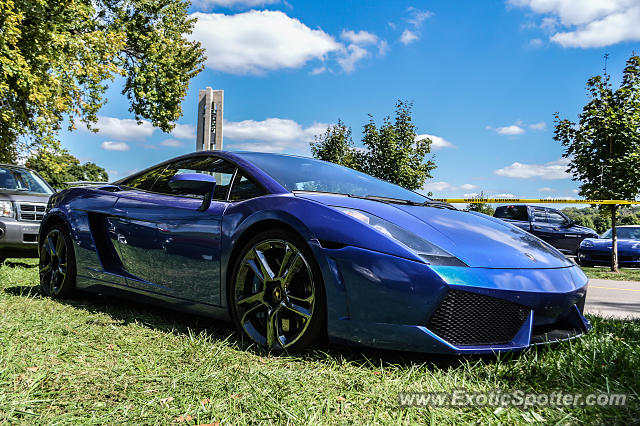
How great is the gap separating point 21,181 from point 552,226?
1419 cm

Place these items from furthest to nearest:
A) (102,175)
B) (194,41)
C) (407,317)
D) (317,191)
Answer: (102,175)
(194,41)
(317,191)
(407,317)

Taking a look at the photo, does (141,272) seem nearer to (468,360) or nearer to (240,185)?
(240,185)

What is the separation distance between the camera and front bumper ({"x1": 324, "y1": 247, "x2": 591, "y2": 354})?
2314 millimetres

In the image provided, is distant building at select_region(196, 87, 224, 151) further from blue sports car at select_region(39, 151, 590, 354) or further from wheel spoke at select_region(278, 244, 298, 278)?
wheel spoke at select_region(278, 244, 298, 278)

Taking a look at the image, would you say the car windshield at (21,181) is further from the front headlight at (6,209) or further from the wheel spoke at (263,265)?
the wheel spoke at (263,265)

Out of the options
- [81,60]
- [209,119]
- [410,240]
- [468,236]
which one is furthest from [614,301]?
[81,60]

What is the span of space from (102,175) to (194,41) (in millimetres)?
70829

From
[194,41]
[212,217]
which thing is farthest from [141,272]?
[194,41]

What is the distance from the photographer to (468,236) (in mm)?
2689

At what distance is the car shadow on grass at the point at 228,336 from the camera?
2.55 m

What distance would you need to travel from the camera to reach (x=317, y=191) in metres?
3.10

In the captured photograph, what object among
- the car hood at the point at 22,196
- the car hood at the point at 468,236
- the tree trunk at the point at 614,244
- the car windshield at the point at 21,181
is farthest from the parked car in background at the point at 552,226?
the car hood at the point at 468,236

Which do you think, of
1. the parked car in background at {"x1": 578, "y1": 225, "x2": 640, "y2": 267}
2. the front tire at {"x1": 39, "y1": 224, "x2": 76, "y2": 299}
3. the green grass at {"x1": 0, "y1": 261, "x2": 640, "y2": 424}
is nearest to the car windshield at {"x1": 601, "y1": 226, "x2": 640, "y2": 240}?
the parked car in background at {"x1": 578, "y1": 225, "x2": 640, "y2": 267}

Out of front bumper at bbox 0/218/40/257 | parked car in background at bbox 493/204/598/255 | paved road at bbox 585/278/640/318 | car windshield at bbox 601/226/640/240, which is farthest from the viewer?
parked car in background at bbox 493/204/598/255
